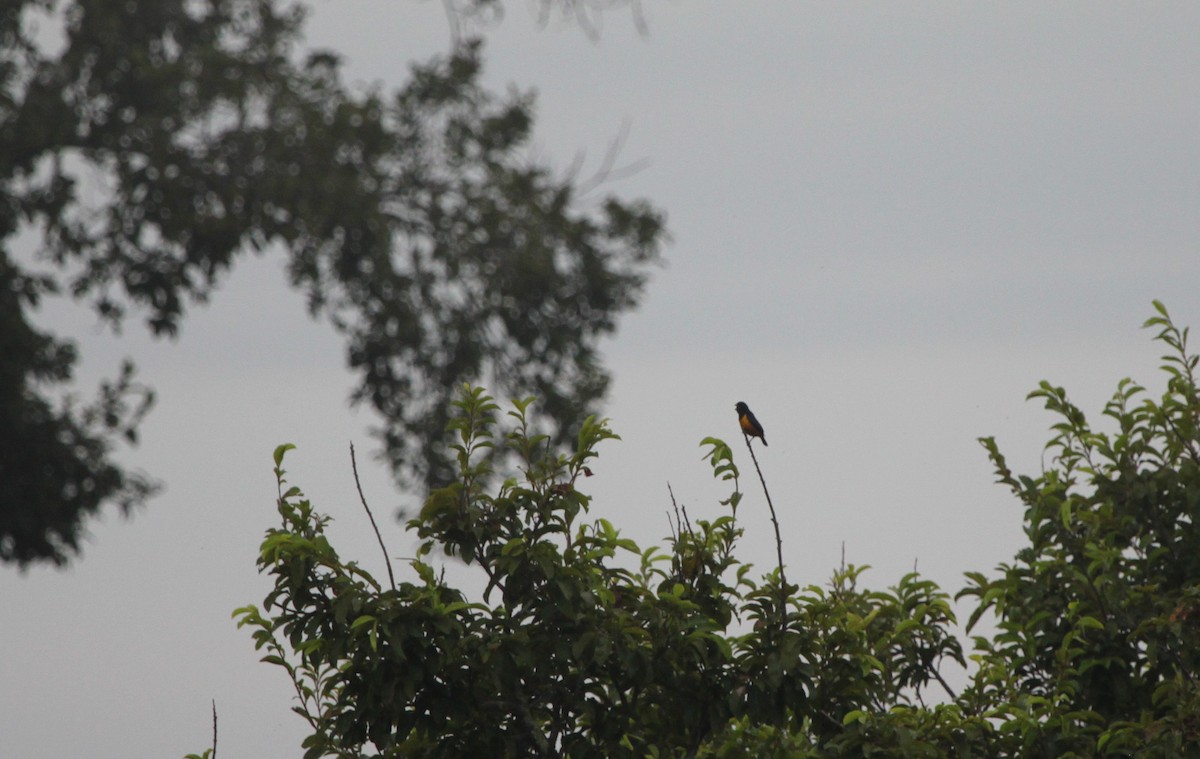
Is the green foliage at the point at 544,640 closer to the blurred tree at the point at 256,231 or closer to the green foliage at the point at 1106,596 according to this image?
the green foliage at the point at 1106,596

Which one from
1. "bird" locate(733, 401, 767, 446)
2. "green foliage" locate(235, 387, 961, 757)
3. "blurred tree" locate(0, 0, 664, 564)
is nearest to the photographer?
"green foliage" locate(235, 387, 961, 757)

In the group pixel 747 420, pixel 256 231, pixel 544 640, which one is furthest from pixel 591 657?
pixel 256 231

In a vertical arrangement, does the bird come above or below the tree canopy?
above

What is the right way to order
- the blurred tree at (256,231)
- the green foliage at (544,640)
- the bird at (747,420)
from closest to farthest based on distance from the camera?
the green foliage at (544,640) → the bird at (747,420) → the blurred tree at (256,231)

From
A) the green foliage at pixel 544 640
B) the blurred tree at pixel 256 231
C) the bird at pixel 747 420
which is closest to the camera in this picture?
the green foliage at pixel 544 640

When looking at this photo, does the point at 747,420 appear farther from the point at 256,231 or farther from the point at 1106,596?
the point at 256,231

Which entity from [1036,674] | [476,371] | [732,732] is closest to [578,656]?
[732,732]

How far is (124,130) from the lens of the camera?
1828 cm

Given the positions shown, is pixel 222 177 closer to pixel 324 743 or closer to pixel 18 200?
pixel 18 200

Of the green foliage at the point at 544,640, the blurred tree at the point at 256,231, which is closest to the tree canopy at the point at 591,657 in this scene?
the green foliage at the point at 544,640

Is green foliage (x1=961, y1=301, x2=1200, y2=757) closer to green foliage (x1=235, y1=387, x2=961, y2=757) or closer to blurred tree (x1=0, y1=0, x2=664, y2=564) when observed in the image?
green foliage (x1=235, y1=387, x2=961, y2=757)

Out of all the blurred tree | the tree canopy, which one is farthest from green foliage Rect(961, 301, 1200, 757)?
the blurred tree

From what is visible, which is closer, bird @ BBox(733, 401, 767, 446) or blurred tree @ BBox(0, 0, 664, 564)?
bird @ BBox(733, 401, 767, 446)

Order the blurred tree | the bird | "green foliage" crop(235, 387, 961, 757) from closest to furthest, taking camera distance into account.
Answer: "green foliage" crop(235, 387, 961, 757), the bird, the blurred tree
